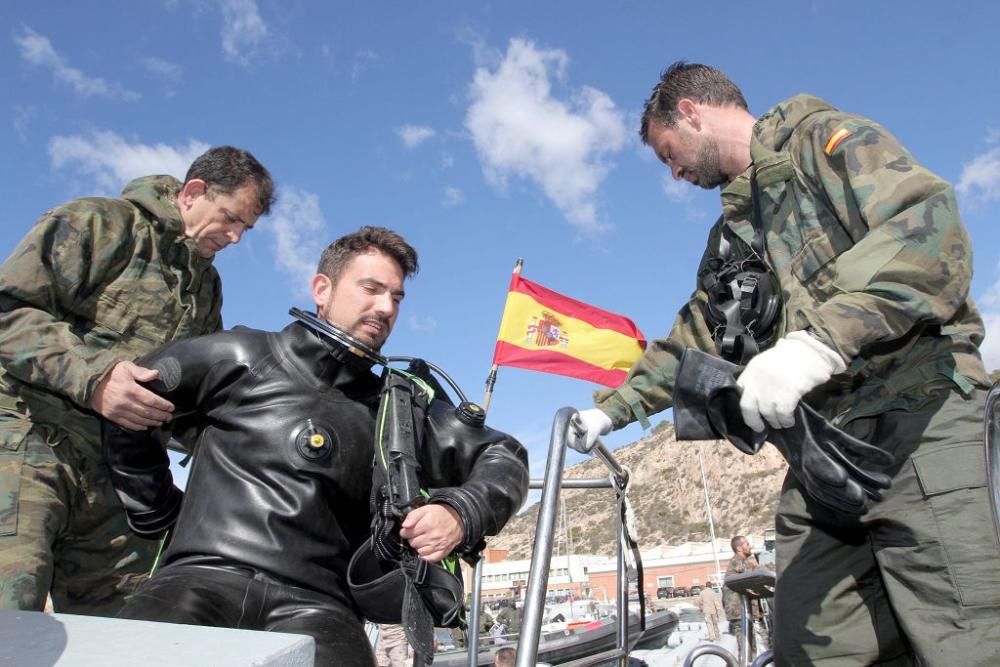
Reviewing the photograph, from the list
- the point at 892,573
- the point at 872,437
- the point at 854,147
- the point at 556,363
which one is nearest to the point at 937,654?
the point at 892,573

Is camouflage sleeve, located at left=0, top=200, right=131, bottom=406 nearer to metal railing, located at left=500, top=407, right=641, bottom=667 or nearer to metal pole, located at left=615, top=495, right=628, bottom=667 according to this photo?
metal railing, located at left=500, top=407, right=641, bottom=667

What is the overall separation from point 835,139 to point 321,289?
1.80 m

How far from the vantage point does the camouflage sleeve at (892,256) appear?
1759mm

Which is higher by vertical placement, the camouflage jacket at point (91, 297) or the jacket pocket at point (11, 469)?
the camouflage jacket at point (91, 297)

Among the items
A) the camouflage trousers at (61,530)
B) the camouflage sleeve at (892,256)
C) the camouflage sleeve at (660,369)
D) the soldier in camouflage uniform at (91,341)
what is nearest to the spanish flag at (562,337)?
the camouflage sleeve at (660,369)

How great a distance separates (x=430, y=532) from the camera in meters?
1.90

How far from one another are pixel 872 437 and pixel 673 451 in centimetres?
10216

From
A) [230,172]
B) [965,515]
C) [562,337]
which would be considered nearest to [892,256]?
[965,515]

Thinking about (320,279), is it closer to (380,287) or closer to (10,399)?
(380,287)

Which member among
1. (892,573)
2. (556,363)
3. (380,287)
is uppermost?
(556,363)

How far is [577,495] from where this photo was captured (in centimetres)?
11681

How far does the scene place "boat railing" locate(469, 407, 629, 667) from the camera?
57.5 inches

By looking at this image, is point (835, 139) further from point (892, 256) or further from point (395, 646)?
point (395, 646)

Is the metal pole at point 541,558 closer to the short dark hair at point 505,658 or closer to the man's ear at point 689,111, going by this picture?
the man's ear at point 689,111
